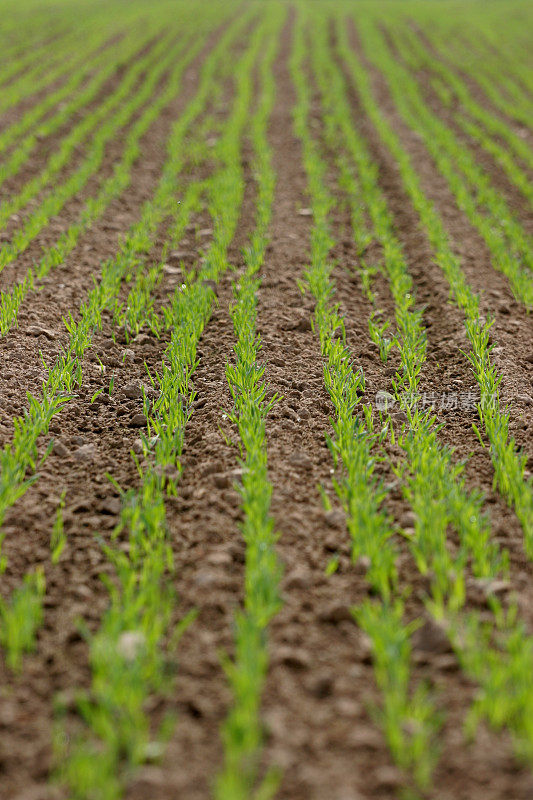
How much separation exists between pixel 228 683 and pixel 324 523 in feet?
3.03

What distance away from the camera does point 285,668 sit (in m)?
2.16

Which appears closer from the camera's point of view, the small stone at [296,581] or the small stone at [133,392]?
the small stone at [296,581]

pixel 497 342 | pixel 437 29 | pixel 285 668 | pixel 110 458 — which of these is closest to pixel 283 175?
pixel 497 342

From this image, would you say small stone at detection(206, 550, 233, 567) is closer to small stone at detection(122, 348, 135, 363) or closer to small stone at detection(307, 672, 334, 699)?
small stone at detection(307, 672, 334, 699)

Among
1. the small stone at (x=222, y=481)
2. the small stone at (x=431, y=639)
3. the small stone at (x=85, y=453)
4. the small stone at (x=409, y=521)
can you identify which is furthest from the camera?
the small stone at (x=85, y=453)

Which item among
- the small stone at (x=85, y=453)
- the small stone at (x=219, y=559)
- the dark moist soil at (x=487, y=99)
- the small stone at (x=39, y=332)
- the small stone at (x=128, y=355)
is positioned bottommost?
the small stone at (x=219, y=559)

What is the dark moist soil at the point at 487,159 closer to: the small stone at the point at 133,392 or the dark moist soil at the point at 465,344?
the dark moist soil at the point at 465,344

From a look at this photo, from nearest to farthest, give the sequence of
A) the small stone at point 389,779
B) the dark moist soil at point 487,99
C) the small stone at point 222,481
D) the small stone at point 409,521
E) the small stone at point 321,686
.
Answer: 1. the small stone at point 389,779
2. the small stone at point 321,686
3. the small stone at point 409,521
4. the small stone at point 222,481
5. the dark moist soil at point 487,99

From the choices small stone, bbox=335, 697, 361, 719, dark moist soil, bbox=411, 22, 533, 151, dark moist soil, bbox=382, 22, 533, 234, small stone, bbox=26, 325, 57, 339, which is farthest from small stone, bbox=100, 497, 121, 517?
dark moist soil, bbox=411, 22, 533, 151

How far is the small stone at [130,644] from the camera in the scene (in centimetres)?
210

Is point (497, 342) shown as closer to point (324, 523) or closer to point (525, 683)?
point (324, 523)

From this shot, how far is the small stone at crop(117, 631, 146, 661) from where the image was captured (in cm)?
210

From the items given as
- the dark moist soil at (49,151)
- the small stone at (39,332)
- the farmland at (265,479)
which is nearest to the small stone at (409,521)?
the farmland at (265,479)

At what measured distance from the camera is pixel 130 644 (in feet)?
7.02
